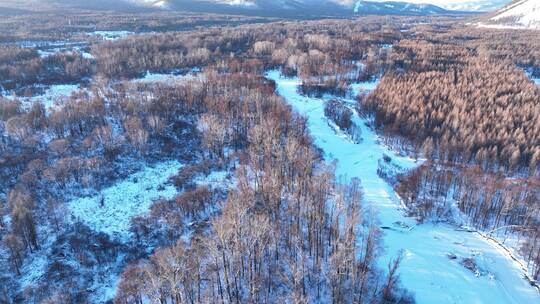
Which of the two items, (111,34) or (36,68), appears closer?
(36,68)

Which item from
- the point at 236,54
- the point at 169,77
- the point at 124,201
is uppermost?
the point at 236,54

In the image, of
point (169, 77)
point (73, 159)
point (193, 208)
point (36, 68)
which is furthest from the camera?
point (169, 77)

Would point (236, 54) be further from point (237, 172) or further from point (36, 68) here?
point (237, 172)

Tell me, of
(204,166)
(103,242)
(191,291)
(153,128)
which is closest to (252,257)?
(191,291)

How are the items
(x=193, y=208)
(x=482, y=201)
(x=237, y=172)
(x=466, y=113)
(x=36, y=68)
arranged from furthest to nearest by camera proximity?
1. (x=36, y=68)
2. (x=466, y=113)
3. (x=237, y=172)
4. (x=193, y=208)
5. (x=482, y=201)

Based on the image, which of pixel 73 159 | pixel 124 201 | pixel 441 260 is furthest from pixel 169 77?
pixel 441 260
